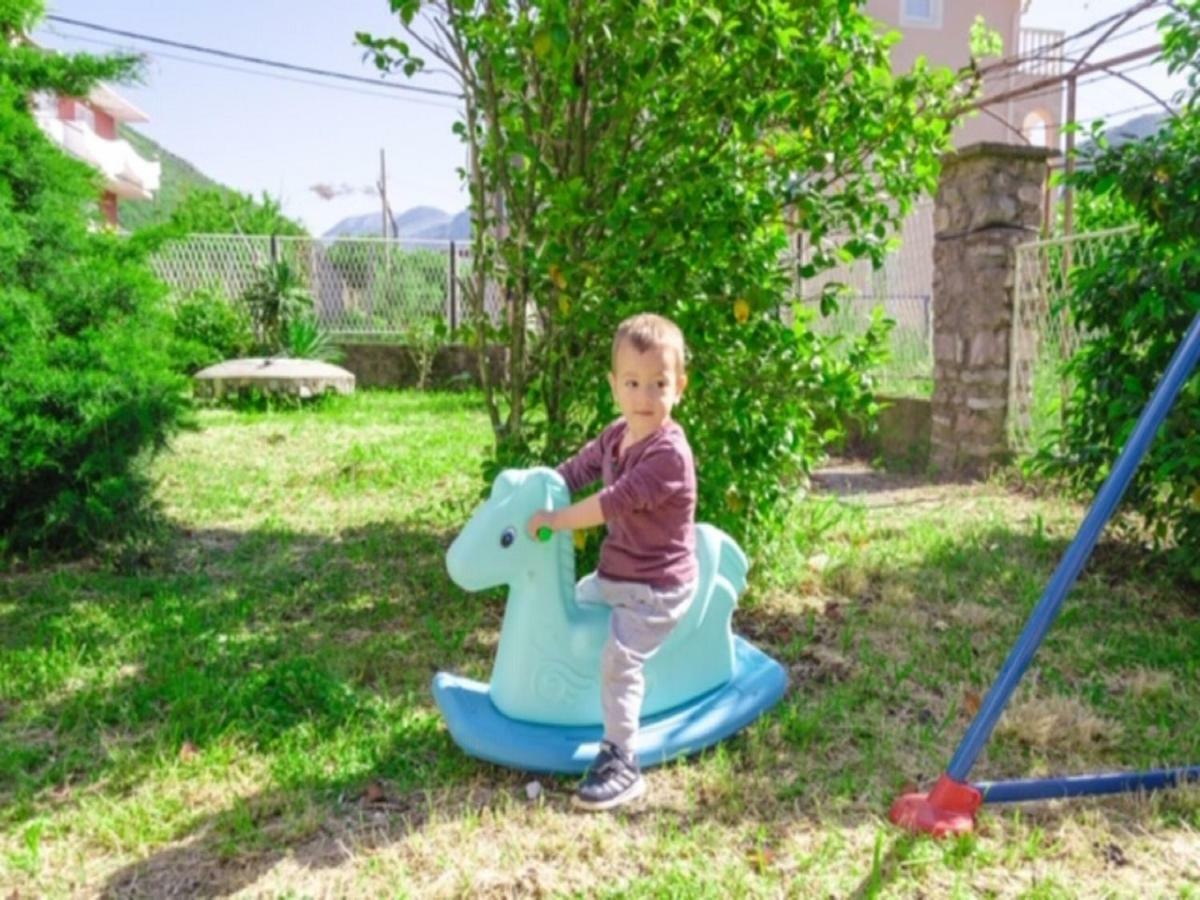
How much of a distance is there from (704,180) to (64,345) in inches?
117

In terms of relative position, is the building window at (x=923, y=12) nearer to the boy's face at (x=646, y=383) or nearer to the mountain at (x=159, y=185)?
the mountain at (x=159, y=185)

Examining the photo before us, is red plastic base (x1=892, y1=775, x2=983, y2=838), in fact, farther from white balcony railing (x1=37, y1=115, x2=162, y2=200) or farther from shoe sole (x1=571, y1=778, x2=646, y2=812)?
white balcony railing (x1=37, y1=115, x2=162, y2=200)

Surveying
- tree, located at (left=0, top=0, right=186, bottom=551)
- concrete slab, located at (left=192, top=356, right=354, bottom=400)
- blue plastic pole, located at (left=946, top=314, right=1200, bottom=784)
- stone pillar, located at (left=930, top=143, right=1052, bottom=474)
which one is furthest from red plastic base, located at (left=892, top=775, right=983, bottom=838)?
concrete slab, located at (left=192, top=356, right=354, bottom=400)

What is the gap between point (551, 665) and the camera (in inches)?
107

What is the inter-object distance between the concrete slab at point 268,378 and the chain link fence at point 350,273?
2509 mm

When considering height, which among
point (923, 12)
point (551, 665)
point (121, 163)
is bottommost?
point (551, 665)

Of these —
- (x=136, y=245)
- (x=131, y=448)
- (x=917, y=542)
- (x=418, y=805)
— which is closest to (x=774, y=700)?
(x=418, y=805)

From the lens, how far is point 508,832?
2398mm

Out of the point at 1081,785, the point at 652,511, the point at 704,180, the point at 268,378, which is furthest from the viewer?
the point at 268,378

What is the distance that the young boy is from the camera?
2578 millimetres

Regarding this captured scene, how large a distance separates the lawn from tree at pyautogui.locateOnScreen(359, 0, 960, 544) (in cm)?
85

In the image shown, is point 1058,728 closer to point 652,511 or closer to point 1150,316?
point 652,511

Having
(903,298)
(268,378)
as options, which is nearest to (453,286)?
(268,378)

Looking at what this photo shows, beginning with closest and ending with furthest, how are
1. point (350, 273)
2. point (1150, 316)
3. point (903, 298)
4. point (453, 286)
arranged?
point (1150, 316)
point (903, 298)
point (453, 286)
point (350, 273)
